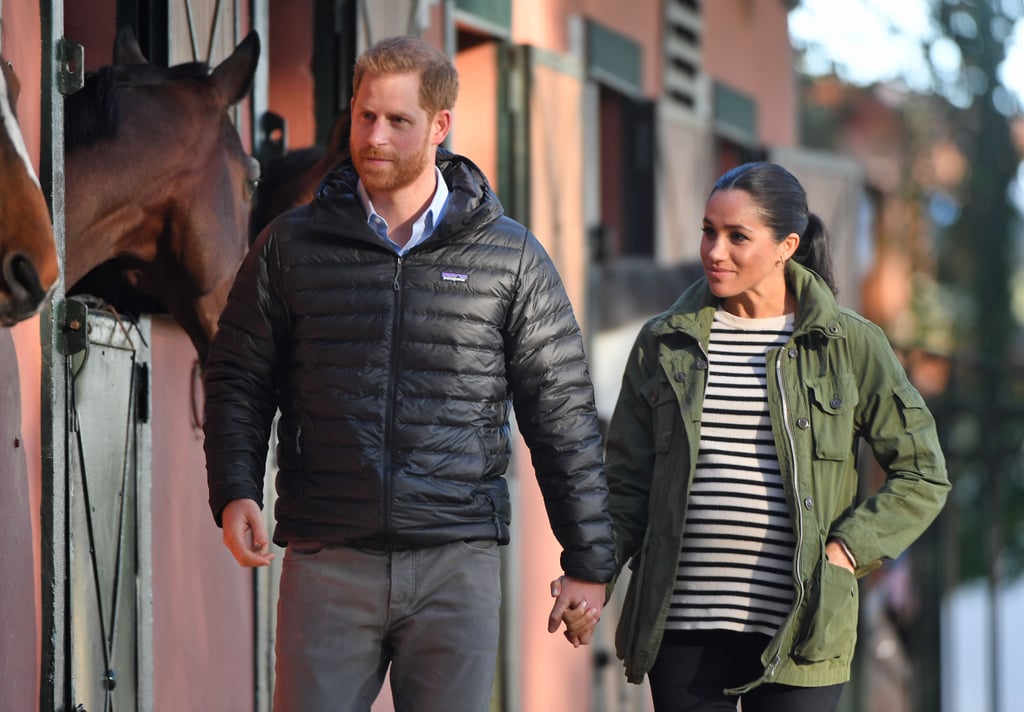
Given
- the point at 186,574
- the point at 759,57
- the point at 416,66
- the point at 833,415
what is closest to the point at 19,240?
the point at 416,66

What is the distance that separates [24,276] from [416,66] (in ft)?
2.47

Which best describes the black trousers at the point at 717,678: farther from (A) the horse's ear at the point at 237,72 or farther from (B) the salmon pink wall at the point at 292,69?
(B) the salmon pink wall at the point at 292,69

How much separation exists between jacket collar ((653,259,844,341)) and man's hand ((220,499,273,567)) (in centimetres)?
103

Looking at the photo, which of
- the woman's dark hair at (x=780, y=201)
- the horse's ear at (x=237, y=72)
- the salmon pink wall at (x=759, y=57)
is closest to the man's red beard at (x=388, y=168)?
the woman's dark hair at (x=780, y=201)

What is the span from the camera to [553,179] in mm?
9125

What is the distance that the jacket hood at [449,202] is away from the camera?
10.7 feet

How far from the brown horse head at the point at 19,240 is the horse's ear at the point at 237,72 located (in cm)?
191

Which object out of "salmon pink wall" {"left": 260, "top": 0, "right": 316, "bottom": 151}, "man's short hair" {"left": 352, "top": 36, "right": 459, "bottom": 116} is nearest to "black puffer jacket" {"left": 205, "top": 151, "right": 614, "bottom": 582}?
"man's short hair" {"left": 352, "top": 36, "right": 459, "bottom": 116}

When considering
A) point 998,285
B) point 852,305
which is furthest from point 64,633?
point 998,285

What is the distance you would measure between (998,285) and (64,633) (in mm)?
16752

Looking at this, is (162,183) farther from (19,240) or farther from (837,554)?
(837,554)

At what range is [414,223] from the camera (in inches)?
130

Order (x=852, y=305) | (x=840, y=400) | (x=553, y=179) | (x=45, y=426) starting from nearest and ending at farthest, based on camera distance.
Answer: (x=840, y=400), (x=45, y=426), (x=553, y=179), (x=852, y=305)

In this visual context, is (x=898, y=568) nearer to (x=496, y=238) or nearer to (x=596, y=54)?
(x=596, y=54)
